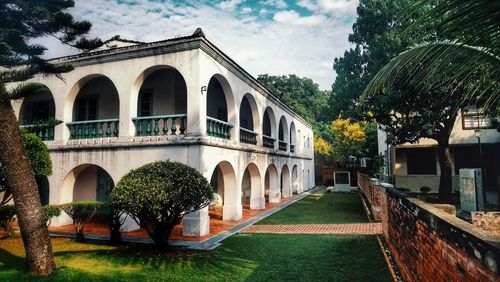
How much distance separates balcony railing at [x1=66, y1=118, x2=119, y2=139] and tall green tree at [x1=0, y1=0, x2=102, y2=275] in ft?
11.7

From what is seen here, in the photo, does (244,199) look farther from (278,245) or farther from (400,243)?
(400,243)

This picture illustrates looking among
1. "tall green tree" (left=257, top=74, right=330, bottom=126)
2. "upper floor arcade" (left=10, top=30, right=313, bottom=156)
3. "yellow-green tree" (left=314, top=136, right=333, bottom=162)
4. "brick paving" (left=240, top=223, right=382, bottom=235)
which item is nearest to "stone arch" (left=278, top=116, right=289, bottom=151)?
"upper floor arcade" (left=10, top=30, right=313, bottom=156)

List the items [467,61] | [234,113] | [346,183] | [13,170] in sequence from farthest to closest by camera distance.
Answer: [346,183] → [234,113] → [13,170] → [467,61]

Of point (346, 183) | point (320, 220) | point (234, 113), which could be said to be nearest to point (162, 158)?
point (234, 113)

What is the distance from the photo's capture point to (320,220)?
1242cm

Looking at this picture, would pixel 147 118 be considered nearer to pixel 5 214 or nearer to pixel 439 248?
pixel 5 214

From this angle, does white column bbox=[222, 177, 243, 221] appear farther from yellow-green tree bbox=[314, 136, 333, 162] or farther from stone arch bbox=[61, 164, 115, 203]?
yellow-green tree bbox=[314, 136, 333, 162]

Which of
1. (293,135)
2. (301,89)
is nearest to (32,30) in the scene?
(293,135)

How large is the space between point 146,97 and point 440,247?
12113 millimetres

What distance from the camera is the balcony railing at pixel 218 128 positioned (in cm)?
1120

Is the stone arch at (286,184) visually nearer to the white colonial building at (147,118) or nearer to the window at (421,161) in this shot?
the white colonial building at (147,118)

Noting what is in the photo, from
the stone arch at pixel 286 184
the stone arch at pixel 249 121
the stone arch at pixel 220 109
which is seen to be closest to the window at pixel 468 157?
the stone arch at pixel 286 184

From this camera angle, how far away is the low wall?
7.34 feet

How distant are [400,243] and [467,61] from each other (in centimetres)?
360
